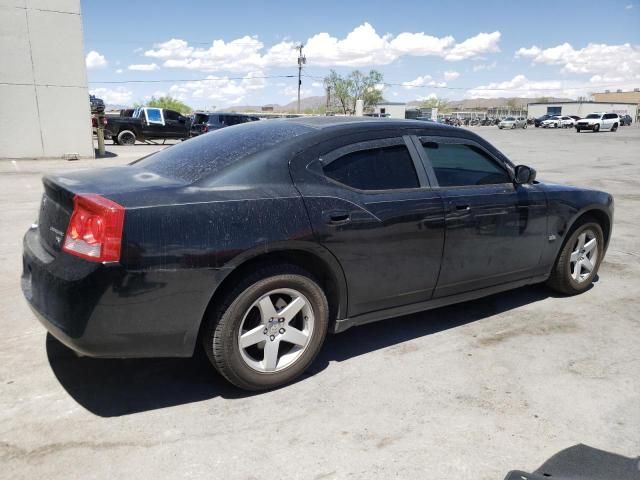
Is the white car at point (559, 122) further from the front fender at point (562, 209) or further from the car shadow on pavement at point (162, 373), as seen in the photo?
the car shadow on pavement at point (162, 373)

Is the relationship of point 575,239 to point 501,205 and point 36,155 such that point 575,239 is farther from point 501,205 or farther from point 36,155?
point 36,155

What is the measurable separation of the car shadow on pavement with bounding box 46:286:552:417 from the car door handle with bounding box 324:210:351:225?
100 centimetres

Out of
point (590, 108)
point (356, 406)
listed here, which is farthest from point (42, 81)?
point (590, 108)

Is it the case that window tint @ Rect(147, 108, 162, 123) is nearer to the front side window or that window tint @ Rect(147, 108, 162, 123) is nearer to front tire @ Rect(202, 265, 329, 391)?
the front side window

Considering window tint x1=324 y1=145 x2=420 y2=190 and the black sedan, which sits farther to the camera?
window tint x1=324 y1=145 x2=420 y2=190

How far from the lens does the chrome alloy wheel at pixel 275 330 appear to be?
3.02 meters

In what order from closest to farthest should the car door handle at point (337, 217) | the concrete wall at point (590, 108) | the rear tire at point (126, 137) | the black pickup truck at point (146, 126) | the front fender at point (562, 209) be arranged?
the car door handle at point (337, 217) → the front fender at point (562, 209) → the black pickup truck at point (146, 126) → the rear tire at point (126, 137) → the concrete wall at point (590, 108)

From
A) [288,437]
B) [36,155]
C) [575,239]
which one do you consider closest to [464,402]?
[288,437]

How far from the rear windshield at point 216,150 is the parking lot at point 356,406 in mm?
1283

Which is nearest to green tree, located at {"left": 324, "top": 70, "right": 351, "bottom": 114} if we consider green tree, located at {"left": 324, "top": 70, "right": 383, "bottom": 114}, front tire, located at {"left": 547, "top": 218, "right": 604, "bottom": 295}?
green tree, located at {"left": 324, "top": 70, "right": 383, "bottom": 114}

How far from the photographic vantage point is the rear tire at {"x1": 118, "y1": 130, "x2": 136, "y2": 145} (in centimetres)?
2432

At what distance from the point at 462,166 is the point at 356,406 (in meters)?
2.03

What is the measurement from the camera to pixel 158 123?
83.1 ft

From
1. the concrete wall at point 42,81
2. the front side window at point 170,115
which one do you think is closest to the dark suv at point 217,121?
the front side window at point 170,115
